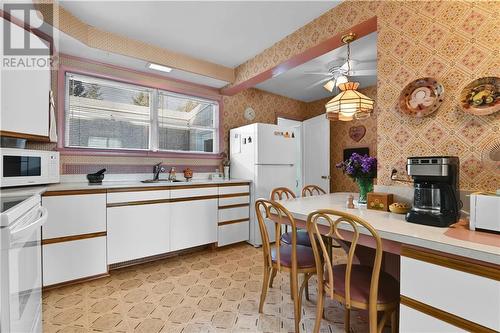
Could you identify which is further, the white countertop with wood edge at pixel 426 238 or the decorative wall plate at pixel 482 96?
the decorative wall plate at pixel 482 96

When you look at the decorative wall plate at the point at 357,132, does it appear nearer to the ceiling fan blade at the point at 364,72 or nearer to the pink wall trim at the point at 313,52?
the ceiling fan blade at the point at 364,72

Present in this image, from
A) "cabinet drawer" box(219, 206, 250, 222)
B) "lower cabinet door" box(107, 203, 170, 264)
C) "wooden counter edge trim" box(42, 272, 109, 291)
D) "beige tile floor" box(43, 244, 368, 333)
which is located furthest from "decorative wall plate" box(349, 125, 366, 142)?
"wooden counter edge trim" box(42, 272, 109, 291)

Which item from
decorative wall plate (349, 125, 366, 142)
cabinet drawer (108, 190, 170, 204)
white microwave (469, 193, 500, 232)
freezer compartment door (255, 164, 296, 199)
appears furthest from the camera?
decorative wall plate (349, 125, 366, 142)

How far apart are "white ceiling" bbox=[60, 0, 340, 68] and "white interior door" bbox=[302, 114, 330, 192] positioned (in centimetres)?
209

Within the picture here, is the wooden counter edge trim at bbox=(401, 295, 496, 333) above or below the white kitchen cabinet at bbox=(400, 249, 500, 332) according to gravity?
below

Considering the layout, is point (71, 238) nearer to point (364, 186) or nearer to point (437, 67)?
point (364, 186)

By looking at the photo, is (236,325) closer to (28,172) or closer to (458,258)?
(458,258)

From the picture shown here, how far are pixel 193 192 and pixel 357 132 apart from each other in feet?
10.3

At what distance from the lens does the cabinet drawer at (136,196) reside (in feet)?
7.76

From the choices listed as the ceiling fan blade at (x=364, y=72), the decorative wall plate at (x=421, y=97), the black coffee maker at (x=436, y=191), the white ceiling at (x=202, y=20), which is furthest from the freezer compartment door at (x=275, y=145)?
the black coffee maker at (x=436, y=191)

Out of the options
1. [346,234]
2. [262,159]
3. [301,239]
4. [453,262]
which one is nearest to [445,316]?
[453,262]

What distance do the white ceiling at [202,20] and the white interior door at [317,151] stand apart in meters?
2.09

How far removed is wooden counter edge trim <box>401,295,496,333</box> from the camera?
0.88 metres

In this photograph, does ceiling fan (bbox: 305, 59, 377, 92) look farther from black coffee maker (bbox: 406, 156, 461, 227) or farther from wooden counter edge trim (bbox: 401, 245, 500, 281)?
wooden counter edge trim (bbox: 401, 245, 500, 281)
